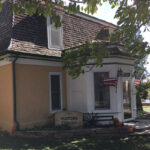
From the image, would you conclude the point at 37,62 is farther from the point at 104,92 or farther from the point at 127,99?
the point at 127,99

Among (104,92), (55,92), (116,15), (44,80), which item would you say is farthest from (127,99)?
(116,15)

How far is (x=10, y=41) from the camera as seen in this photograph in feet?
27.0

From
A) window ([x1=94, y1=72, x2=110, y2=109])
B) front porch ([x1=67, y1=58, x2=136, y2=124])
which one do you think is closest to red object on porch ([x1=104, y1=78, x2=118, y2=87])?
front porch ([x1=67, y1=58, x2=136, y2=124])

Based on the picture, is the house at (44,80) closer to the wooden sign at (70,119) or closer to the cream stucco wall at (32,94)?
the cream stucco wall at (32,94)

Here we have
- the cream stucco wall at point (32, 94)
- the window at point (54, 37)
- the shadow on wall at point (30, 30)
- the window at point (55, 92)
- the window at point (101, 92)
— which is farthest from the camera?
the window at point (54, 37)

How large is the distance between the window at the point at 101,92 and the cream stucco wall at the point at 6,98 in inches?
145

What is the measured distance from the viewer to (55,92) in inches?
378

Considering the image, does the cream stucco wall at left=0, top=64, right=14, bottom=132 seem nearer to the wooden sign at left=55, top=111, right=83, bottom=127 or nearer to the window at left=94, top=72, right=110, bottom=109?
the wooden sign at left=55, top=111, right=83, bottom=127

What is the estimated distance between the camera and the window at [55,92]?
944cm

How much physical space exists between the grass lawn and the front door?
1914 millimetres

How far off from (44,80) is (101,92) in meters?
2.63

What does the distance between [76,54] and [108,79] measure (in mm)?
2128

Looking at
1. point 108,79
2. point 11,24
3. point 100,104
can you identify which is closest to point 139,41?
point 108,79

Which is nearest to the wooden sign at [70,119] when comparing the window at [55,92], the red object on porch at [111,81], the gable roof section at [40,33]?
the window at [55,92]
